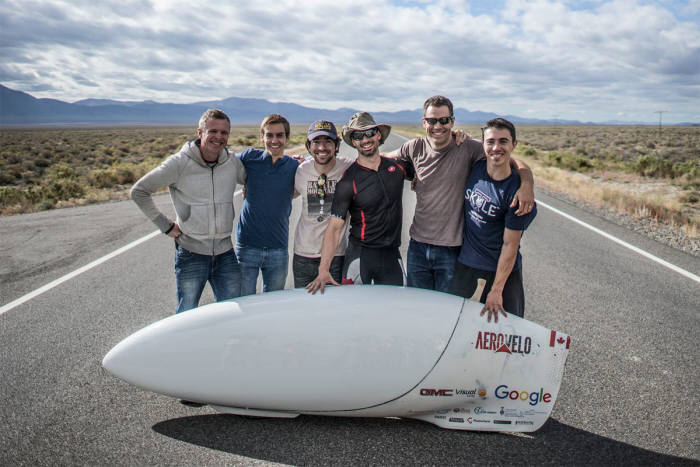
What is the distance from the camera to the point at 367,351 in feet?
11.1

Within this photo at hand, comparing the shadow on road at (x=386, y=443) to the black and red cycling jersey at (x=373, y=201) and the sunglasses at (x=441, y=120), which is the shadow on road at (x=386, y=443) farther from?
the sunglasses at (x=441, y=120)

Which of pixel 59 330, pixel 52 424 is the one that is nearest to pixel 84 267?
pixel 59 330

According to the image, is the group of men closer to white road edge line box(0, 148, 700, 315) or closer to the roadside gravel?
white road edge line box(0, 148, 700, 315)

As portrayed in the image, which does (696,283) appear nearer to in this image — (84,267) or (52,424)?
(52,424)

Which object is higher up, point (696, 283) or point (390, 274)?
point (390, 274)

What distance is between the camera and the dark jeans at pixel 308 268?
405 cm

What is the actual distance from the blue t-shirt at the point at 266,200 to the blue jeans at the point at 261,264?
5 centimetres

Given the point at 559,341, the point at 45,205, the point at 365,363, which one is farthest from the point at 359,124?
the point at 45,205

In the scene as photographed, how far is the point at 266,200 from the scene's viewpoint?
4086 millimetres

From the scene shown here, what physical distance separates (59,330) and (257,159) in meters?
2.57

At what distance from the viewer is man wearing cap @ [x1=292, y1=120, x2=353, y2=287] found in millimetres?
3967

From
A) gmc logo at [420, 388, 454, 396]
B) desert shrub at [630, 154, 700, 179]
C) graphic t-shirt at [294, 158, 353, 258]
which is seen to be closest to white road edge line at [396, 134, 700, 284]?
gmc logo at [420, 388, 454, 396]

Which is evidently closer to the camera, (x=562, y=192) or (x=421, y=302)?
(x=421, y=302)

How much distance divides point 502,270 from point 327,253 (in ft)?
4.07
